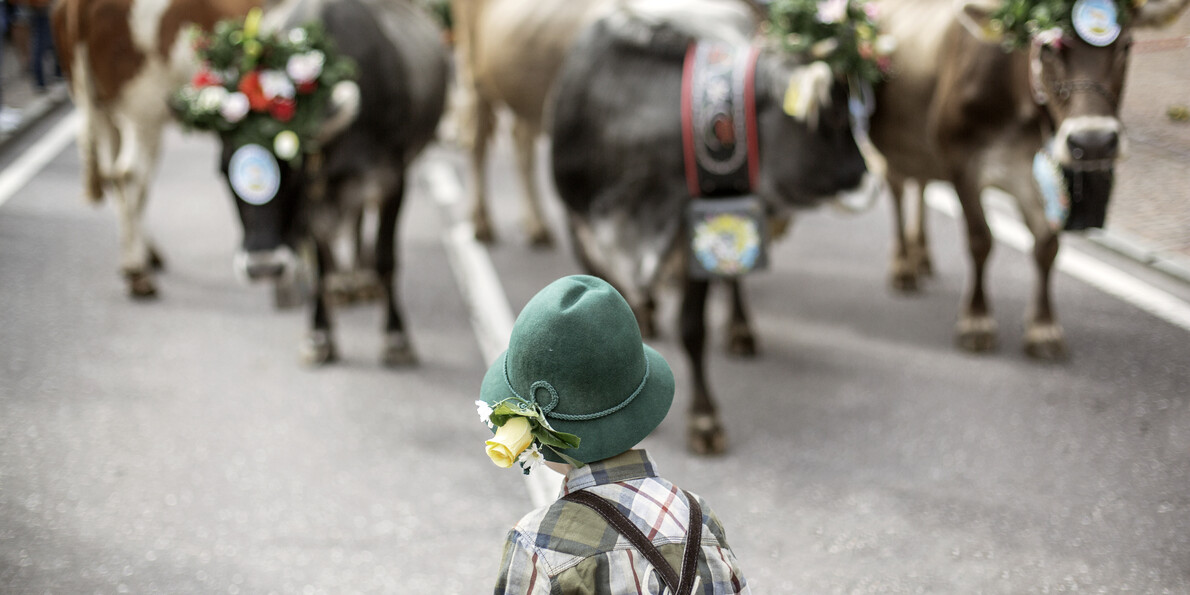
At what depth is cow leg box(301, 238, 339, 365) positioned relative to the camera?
599 cm

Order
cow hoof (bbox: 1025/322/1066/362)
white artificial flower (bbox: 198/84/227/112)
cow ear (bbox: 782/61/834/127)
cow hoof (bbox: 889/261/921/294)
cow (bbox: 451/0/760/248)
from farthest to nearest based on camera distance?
cow hoof (bbox: 889/261/921/294), cow (bbox: 451/0/760/248), cow hoof (bbox: 1025/322/1066/362), white artificial flower (bbox: 198/84/227/112), cow ear (bbox: 782/61/834/127)

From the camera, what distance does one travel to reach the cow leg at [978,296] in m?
5.88

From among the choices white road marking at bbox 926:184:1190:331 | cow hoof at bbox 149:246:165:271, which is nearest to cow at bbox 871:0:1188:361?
white road marking at bbox 926:184:1190:331

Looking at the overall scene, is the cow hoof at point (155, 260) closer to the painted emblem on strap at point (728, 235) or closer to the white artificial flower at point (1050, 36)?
A: the painted emblem on strap at point (728, 235)

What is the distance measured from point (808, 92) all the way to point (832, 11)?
0.81 meters

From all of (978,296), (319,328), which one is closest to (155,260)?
(319,328)

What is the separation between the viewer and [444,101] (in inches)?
265

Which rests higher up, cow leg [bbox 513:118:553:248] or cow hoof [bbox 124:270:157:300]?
cow leg [bbox 513:118:553:248]

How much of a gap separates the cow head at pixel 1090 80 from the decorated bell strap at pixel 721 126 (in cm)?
141

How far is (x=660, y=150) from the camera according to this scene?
4766 mm

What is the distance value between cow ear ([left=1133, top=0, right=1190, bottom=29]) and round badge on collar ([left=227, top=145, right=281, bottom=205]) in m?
4.05

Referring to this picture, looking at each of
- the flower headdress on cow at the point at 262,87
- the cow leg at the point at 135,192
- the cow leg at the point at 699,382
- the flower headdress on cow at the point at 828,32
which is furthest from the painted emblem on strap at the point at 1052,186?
the cow leg at the point at 135,192

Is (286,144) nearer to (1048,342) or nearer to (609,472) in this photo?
(609,472)

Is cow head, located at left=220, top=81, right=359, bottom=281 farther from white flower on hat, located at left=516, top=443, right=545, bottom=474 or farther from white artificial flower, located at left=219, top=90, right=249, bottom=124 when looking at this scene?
white flower on hat, located at left=516, top=443, right=545, bottom=474
